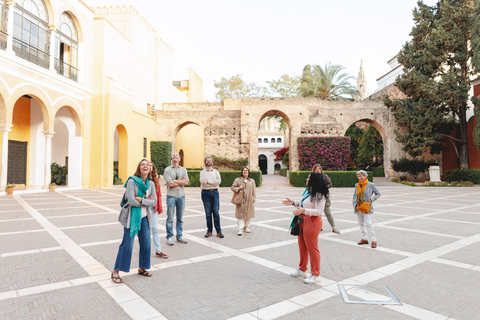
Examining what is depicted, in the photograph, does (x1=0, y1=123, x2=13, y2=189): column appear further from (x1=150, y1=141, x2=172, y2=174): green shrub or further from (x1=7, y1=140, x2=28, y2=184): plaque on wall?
(x1=150, y1=141, x2=172, y2=174): green shrub

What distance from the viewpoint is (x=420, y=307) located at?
128 inches

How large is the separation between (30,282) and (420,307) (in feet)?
16.1

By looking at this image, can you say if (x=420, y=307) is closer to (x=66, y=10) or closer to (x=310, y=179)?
(x=310, y=179)

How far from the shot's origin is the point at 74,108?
18.7 metres

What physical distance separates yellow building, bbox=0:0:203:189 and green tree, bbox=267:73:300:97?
22.5 m

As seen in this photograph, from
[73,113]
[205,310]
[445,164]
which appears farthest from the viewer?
[445,164]

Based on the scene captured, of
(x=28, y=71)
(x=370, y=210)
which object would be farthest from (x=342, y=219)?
(x=28, y=71)

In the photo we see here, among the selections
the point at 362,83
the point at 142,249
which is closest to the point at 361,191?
the point at 142,249

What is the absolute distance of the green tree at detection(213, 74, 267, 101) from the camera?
147ft

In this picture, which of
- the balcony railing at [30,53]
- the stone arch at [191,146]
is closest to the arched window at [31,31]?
the balcony railing at [30,53]

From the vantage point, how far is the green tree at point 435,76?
21906 millimetres

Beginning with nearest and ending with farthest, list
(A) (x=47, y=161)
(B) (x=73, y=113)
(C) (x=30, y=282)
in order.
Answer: (C) (x=30, y=282) → (A) (x=47, y=161) → (B) (x=73, y=113)

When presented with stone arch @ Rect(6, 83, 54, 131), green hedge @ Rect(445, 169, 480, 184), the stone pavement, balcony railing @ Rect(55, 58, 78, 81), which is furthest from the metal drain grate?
green hedge @ Rect(445, 169, 480, 184)

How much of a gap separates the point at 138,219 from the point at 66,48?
19.9 metres
